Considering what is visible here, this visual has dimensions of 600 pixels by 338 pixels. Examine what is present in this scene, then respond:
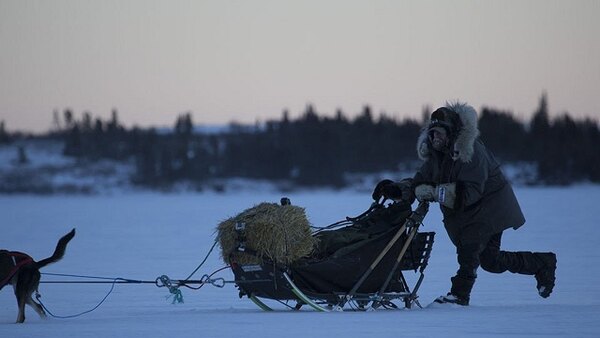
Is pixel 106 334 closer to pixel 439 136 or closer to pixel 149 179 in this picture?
pixel 439 136

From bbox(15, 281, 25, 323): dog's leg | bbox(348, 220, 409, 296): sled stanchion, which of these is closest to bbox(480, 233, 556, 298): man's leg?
bbox(348, 220, 409, 296): sled stanchion

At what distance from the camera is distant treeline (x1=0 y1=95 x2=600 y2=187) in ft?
224

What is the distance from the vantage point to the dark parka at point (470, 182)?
641 centimetres

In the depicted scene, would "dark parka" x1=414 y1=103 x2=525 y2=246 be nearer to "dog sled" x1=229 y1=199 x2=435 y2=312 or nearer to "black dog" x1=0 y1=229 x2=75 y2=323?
"dog sled" x1=229 y1=199 x2=435 y2=312

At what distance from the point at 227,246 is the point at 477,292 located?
293cm

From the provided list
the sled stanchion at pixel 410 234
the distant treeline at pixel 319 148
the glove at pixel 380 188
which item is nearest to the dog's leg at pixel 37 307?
the sled stanchion at pixel 410 234

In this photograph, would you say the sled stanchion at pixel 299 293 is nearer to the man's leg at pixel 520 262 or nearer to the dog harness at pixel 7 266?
the man's leg at pixel 520 262

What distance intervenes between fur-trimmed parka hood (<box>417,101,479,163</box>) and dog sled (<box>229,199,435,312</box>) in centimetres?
44

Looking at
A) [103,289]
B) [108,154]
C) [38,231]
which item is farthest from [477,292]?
[108,154]

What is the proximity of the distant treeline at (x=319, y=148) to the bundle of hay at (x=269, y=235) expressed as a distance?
Result: 5909 centimetres

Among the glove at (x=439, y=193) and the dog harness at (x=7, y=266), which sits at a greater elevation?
the glove at (x=439, y=193)

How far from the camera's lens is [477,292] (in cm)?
825

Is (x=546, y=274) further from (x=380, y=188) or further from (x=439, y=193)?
(x=380, y=188)

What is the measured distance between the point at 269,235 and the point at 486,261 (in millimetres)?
1736
